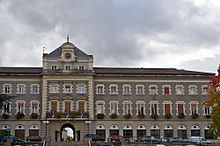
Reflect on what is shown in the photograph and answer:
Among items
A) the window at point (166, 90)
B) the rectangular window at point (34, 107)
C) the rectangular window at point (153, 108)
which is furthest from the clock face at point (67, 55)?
the window at point (166, 90)

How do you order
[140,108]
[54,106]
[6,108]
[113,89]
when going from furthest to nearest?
1. [113,89]
2. [140,108]
3. [6,108]
4. [54,106]

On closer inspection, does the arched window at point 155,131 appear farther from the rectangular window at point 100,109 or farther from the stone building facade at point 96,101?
the rectangular window at point 100,109

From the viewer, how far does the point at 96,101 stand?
55.9 meters

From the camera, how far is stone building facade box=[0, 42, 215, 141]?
5416 cm

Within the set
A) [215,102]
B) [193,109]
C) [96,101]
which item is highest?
[96,101]

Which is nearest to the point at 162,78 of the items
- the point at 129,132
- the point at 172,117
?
the point at 172,117

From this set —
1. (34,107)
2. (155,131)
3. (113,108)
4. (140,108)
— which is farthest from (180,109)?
(34,107)

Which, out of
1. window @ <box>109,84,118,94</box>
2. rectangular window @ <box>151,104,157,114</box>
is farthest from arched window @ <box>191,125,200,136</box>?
window @ <box>109,84,118,94</box>

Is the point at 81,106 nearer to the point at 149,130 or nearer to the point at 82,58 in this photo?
the point at 82,58

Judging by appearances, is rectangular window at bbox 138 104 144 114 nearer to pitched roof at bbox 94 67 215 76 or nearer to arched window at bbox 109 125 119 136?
arched window at bbox 109 125 119 136

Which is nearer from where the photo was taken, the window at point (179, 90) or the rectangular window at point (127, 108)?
the rectangular window at point (127, 108)

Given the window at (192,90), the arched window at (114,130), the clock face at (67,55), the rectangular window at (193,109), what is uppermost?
the clock face at (67,55)

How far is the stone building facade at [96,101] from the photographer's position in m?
54.2

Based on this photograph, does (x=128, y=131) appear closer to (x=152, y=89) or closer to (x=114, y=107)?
(x=114, y=107)
